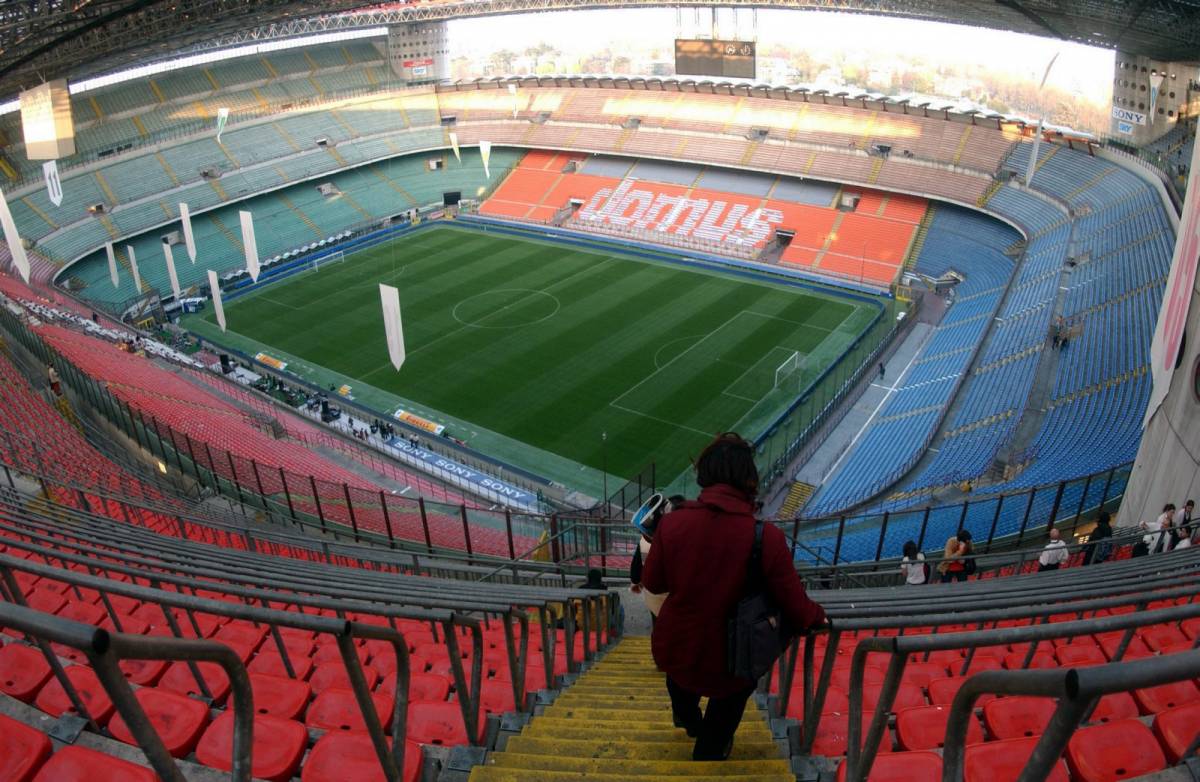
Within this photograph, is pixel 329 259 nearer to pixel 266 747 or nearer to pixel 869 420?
pixel 869 420

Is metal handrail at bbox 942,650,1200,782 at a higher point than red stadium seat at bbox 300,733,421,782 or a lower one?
higher

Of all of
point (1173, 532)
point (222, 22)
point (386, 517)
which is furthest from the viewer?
point (222, 22)

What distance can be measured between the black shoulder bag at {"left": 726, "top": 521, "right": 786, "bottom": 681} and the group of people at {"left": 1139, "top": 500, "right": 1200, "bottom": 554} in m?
7.66

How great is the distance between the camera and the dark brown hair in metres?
3.94

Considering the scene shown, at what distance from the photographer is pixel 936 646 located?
278 centimetres

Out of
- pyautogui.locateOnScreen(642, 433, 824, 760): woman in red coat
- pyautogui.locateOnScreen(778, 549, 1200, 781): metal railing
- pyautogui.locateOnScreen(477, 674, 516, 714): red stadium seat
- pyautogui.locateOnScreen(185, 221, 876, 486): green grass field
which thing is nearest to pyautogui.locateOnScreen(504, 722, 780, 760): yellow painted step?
pyautogui.locateOnScreen(778, 549, 1200, 781): metal railing

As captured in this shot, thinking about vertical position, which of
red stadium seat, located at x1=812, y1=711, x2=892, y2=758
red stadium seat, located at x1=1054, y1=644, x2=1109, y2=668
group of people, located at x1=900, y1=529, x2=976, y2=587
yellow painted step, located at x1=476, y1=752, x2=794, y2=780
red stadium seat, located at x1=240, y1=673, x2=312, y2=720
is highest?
red stadium seat, located at x1=240, y1=673, x2=312, y2=720

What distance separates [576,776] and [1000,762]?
1.89 metres

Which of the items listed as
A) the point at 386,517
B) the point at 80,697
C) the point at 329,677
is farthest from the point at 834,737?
the point at 386,517

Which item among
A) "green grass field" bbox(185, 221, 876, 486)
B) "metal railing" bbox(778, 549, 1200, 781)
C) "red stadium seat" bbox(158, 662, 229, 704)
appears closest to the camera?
"metal railing" bbox(778, 549, 1200, 781)

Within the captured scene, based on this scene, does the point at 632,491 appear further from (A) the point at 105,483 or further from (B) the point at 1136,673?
(B) the point at 1136,673

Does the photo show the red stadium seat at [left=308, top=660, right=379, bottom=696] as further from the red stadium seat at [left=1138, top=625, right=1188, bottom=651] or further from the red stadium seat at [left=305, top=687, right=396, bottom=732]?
the red stadium seat at [left=1138, top=625, right=1188, bottom=651]

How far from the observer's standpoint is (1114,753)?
3.55m

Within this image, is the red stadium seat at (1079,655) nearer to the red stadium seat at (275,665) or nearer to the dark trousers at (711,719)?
the dark trousers at (711,719)
